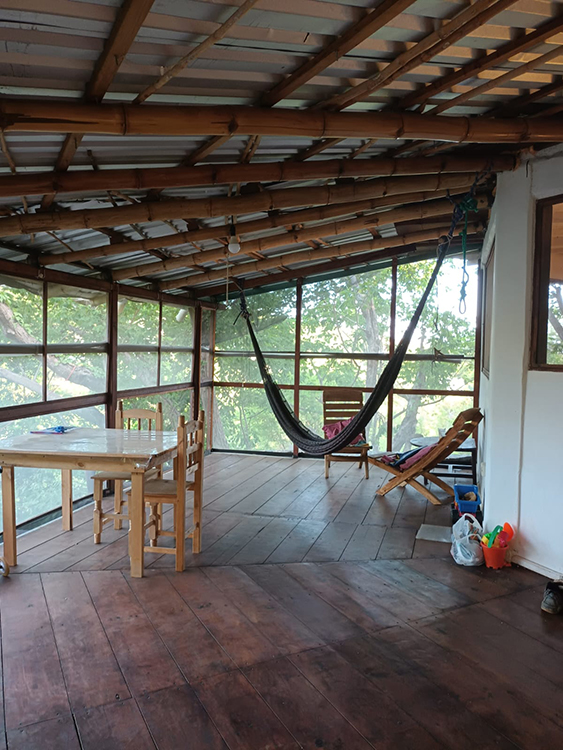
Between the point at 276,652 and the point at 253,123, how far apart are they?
218 cm

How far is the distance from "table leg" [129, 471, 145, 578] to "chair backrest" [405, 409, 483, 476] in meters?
2.38

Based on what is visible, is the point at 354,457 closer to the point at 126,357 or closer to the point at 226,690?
the point at 126,357

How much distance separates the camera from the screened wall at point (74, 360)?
3566mm

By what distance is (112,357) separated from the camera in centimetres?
468

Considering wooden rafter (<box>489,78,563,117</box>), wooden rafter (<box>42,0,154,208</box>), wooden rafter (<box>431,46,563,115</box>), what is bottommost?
wooden rafter (<box>42,0,154,208</box>)

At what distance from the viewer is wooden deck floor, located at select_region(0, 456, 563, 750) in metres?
1.71

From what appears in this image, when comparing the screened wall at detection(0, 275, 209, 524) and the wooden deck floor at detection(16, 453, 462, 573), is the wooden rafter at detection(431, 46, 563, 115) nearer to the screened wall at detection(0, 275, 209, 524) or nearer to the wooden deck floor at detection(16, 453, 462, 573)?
the wooden deck floor at detection(16, 453, 462, 573)

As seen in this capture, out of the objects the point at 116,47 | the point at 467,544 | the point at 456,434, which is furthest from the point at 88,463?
the point at 456,434

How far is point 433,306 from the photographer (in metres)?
5.87

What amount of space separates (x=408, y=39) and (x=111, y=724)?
2576 mm

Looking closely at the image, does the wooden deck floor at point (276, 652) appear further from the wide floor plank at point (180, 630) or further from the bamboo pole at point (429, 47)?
the bamboo pole at point (429, 47)

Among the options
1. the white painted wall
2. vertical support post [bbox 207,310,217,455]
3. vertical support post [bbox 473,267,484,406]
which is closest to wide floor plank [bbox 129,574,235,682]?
the white painted wall

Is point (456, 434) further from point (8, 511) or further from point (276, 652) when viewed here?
point (8, 511)

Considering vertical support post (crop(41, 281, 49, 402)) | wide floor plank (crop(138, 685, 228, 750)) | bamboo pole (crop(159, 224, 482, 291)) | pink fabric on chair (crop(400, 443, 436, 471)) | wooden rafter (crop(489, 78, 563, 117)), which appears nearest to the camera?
wide floor plank (crop(138, 685, 228, 750))
